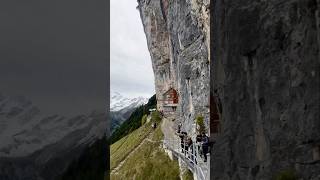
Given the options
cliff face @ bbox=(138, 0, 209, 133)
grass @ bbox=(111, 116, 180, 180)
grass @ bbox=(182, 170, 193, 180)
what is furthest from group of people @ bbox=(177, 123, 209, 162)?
grass @ bbox=(111, 116, 180, 180)

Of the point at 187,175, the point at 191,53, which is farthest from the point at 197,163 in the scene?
the point at 191,53

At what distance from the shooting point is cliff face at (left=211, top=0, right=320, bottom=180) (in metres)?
13.7

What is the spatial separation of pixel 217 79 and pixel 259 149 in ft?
18.8

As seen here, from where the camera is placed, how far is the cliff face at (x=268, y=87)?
13672 millimetres

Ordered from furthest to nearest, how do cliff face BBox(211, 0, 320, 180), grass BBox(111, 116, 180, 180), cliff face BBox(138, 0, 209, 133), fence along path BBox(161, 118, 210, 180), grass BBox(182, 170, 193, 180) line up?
grass BBox(111, 116, 180, 180) < grass BBox(182, 170, 193, 180) < cliff face BBox(138, 0, 209, 133) < fence along path BBox(161, 118, 210, 180) < cliff face BBox(211, 0, 320, 180)

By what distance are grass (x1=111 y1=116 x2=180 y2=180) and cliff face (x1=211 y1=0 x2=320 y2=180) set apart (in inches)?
1441

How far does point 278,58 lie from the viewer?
15336mm

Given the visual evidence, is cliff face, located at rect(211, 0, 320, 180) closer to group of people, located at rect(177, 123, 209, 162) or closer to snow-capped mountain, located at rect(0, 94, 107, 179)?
group of people, located at rect(177, 123, 209, 162)

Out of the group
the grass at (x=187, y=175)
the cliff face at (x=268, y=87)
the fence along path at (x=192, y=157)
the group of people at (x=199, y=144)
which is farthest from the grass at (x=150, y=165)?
the cliff face at (x=268, y=87)

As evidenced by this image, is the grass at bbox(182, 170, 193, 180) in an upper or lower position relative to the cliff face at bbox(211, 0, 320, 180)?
lower

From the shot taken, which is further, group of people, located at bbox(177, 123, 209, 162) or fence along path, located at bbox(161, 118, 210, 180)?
fence along path, located at bbox(161, 118, 210, 180)

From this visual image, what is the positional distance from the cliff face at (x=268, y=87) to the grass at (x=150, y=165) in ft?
120

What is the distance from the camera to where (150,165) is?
6500cm

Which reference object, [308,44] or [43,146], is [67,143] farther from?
[308,44]
